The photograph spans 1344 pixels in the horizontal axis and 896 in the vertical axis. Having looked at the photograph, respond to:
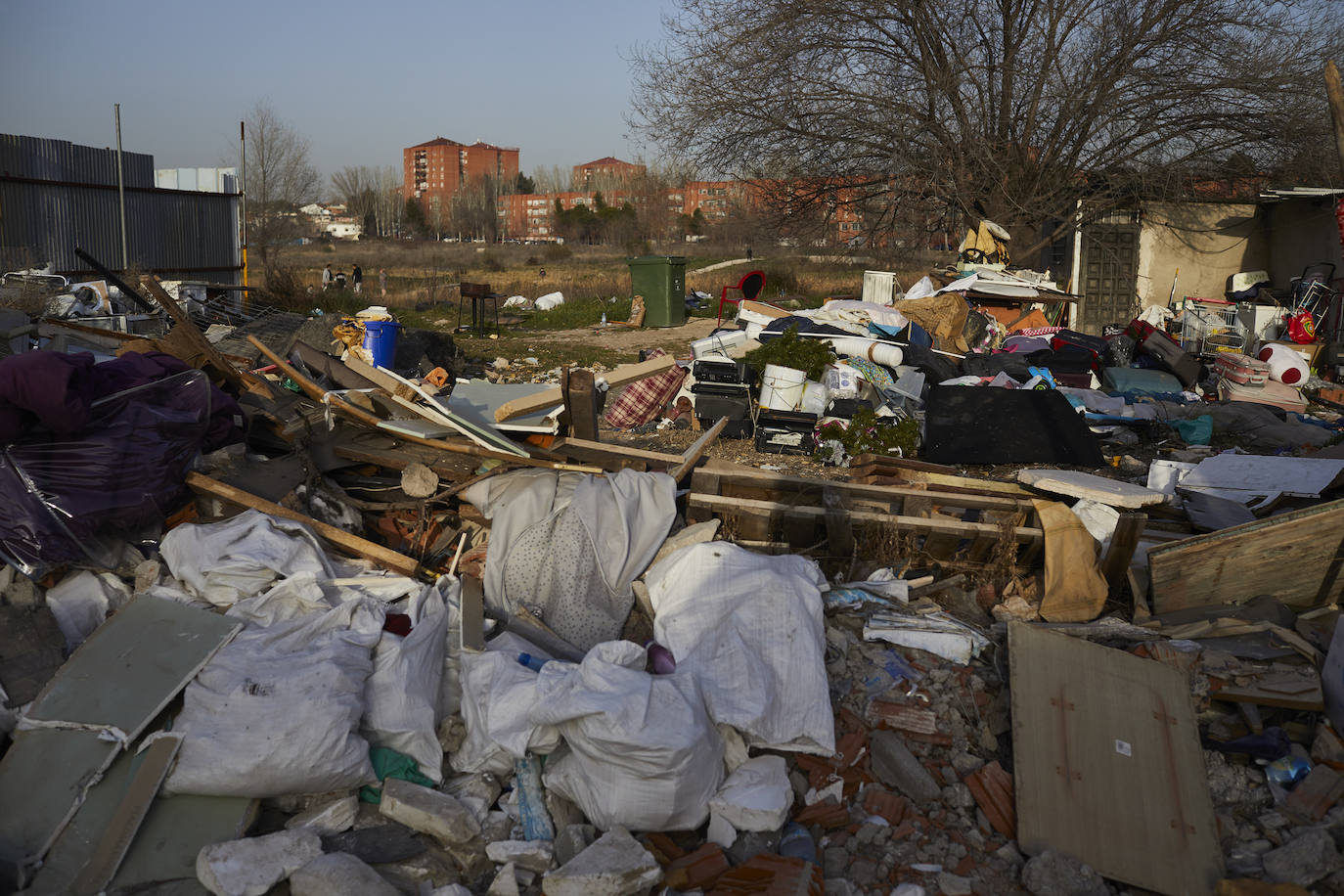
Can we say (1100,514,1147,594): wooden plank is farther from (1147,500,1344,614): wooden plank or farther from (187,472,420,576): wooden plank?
(187,472,420,576): wooden plank

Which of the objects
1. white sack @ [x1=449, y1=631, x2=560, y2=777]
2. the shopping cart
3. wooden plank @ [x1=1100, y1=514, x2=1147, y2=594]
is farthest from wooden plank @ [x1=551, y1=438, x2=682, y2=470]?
the shopping cart

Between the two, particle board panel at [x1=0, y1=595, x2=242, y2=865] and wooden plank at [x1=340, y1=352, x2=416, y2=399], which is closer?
particle board panel at [x1=0, y1=595, x2=242, y2=865]

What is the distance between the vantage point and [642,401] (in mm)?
8883

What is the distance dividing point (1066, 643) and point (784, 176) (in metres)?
15.4

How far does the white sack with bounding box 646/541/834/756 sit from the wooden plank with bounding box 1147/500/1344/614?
69.2 inches

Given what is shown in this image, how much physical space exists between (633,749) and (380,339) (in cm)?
846

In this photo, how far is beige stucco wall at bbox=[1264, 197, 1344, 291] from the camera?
525 inches

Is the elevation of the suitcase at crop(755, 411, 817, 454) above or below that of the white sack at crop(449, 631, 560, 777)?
above

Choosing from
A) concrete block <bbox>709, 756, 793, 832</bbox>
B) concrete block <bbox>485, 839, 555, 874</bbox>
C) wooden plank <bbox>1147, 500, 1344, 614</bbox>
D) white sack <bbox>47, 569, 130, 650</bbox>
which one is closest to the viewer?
concrete block <bbox>485, 839, 555, 874</bbox>

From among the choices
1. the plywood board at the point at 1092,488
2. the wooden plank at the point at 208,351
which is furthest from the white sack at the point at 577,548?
the plywood board at the point at 1092,488

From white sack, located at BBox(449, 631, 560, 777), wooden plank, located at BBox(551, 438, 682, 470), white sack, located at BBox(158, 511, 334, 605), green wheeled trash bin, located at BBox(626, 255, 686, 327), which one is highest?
green wheeled trash bin, located at BBox(626, 255, 686, 327)

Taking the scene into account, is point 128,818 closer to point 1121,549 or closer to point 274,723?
point 274,723

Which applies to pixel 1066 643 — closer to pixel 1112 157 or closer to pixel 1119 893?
pixel 1119 893

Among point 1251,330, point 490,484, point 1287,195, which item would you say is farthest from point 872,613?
point 1287,195
